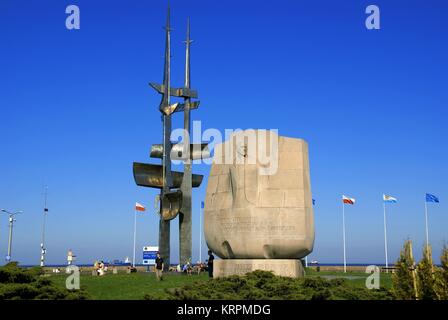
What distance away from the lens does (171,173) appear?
33875 millimetres

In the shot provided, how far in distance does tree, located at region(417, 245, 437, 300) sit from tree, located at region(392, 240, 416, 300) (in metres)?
0.20

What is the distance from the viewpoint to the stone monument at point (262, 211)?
17.1 m

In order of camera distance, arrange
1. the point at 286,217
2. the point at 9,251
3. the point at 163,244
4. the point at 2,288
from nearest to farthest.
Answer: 1. the point at 2,288
2. the point at 286,217
3. the point at 163,244
4. the point at 9,251

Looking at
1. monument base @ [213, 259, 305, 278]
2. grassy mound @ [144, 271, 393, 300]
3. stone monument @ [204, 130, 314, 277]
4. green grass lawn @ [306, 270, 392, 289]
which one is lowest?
green grass lawn @ [306, 270, 392, 289]

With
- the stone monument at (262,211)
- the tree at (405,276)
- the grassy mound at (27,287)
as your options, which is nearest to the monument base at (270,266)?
the stone monument at (262,211)

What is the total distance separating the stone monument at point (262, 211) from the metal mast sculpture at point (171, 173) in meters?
14.4

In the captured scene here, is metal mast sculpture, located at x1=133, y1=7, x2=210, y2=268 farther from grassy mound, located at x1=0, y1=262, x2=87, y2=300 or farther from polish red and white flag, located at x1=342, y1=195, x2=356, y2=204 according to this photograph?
grassy mound, located at x1=0, y1=262, x2=87, y2=300


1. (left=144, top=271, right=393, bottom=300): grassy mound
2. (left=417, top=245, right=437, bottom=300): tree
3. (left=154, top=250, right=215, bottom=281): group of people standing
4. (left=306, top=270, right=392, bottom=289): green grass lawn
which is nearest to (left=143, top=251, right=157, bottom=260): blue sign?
(left=154, top=250, right=215, bottom=281): group of people standing

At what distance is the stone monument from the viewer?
17141mm

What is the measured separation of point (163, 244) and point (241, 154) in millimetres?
16251

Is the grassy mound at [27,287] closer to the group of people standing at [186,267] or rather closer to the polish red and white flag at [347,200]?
the group of people standing at [186,267]

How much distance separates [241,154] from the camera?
18.2 metres
